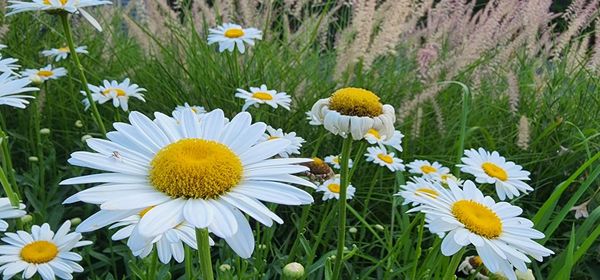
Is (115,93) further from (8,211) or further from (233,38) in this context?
(8,211)

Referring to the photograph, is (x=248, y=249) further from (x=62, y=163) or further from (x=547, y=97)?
(x=547, y=97)

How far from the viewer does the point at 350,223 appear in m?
1.98

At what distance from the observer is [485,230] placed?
94 centimetres

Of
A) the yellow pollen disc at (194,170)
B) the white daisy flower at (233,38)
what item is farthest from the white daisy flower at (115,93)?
the yellow pollen disc at (194,170)

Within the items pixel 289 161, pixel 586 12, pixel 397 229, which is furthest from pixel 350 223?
pixel 586 12

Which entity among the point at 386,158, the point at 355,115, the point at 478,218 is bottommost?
the point at 386,158

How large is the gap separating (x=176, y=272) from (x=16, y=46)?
5.16ft

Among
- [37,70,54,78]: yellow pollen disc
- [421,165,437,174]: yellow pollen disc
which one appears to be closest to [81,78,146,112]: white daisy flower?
[37,70,54,78]: yellow pollen disc

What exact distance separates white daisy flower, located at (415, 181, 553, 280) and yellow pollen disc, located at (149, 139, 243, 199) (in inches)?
13.1

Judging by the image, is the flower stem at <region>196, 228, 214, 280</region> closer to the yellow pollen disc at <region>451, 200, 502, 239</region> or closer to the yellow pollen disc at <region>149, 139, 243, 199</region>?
the yellow pollen disc at <region>149, 139, 243, 199</region>

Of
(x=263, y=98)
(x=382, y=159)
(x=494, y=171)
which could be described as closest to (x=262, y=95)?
(x=263, y=98)

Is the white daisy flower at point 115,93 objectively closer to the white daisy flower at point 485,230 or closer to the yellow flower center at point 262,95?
the yellow flower center at point 262,95

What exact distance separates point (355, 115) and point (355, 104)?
0.02 metres

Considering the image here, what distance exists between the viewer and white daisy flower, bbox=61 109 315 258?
2.20 feet
